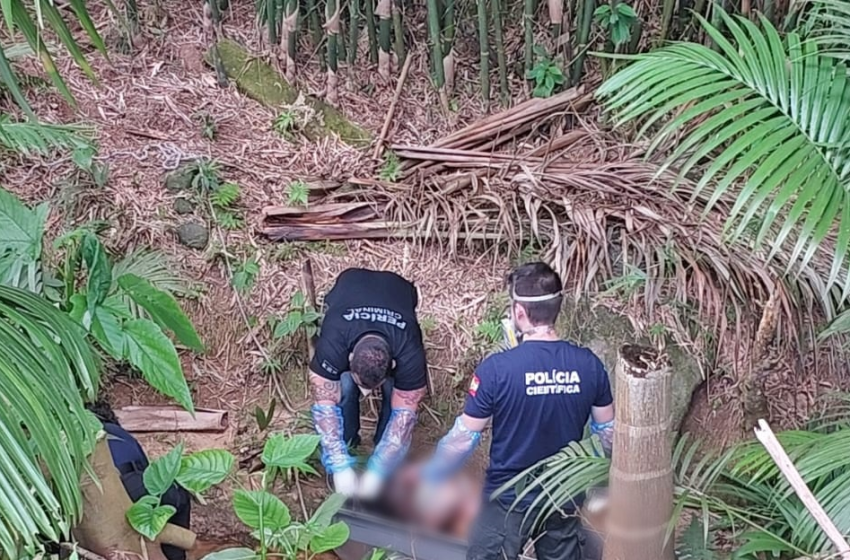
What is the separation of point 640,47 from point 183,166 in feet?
6.37

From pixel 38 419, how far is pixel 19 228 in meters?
0.56

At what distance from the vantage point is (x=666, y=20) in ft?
11.0

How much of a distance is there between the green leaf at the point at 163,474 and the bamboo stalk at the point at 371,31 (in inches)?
104

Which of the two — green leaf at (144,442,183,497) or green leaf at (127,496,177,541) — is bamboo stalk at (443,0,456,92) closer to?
green leaf at (144,442,183,497)

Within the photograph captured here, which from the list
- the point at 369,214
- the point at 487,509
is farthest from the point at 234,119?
the point at 487,509

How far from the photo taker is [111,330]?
53.9 inches

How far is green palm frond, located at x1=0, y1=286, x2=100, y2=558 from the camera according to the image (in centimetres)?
108

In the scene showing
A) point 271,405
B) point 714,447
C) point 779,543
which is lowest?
point 714,447

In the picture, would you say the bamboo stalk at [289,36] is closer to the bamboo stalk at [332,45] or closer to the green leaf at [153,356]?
the bamboo stalk at [332,45]

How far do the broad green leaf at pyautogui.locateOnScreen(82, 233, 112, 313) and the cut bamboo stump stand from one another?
0.79 m

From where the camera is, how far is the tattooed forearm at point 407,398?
2.95m

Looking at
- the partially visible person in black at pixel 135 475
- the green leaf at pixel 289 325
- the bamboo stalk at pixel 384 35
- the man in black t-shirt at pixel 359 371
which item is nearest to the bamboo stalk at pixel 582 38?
the bamboo stalk at pixel 384 35

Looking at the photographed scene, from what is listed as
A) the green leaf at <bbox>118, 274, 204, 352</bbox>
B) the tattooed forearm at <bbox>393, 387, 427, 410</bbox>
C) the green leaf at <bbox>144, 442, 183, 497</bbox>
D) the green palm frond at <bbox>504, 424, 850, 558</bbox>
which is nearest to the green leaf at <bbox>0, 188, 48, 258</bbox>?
the green leaf at <bbox>118, 274, 204, 352</bbox>

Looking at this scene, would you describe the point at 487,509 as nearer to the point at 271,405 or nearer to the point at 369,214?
the point at 271,405
